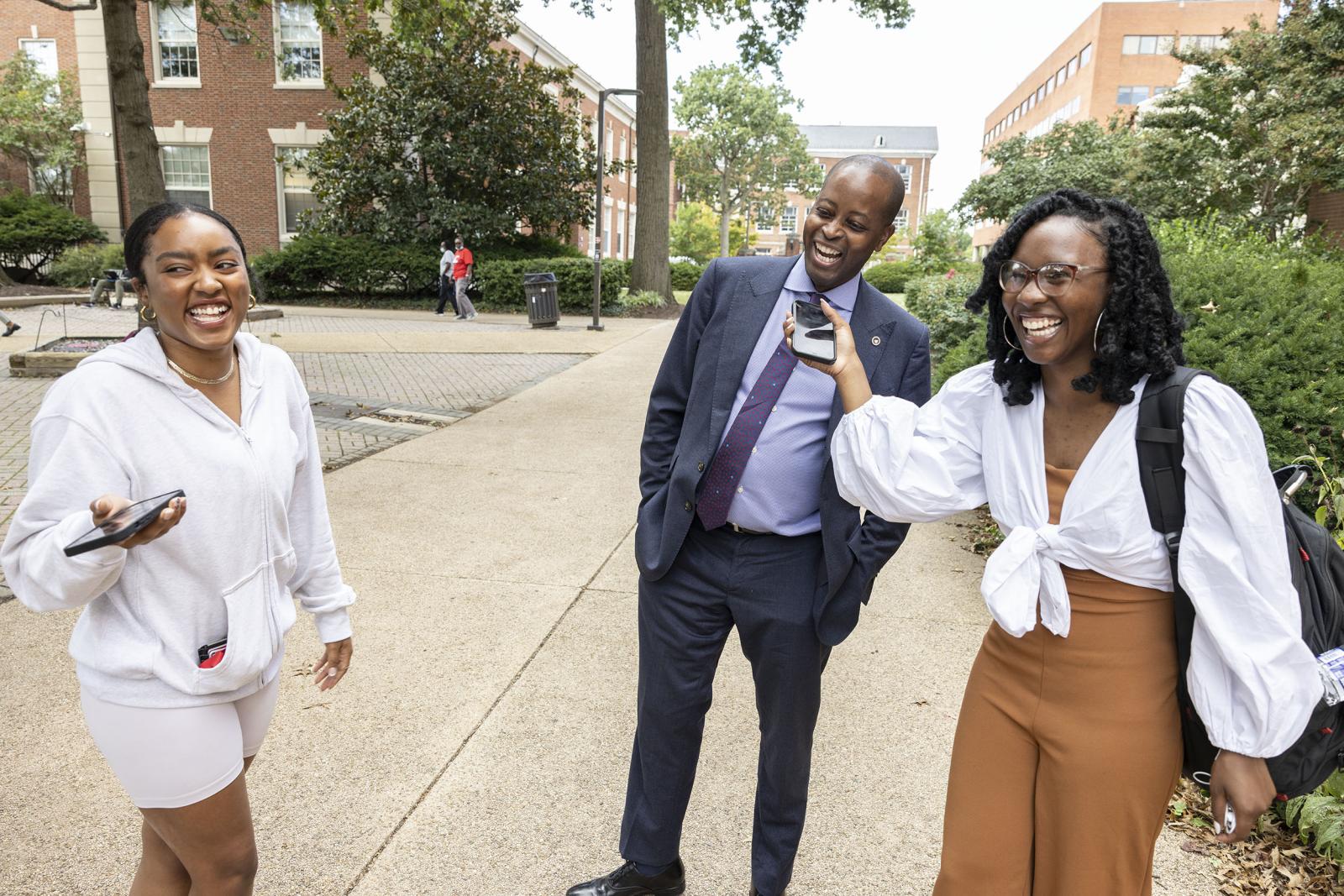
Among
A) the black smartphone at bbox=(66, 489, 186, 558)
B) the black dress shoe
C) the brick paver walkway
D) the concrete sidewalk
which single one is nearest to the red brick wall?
the brick paver walkway

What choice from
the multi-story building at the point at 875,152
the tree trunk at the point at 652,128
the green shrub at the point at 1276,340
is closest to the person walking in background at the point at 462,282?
the tree trunk at the point at 652,128

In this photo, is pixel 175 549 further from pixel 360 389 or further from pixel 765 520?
pixel 360 389

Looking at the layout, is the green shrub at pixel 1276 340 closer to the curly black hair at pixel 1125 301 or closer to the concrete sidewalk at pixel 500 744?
the concrete sidewalk at pixel 500 744

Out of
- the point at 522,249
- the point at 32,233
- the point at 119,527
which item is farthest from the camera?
the point at 522,249

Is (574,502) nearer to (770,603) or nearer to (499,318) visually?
(770,603)

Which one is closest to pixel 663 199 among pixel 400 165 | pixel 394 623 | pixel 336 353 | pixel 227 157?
pixel 400 165

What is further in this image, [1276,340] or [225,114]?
[225,114]

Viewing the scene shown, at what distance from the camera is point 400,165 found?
2228 cm

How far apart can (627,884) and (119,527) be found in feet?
5.48

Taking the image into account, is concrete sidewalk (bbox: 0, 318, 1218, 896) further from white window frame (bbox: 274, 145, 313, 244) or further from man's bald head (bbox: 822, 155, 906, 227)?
white window frame (bbox: 274, 145, 313, 244)

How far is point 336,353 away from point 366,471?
6.89 metres

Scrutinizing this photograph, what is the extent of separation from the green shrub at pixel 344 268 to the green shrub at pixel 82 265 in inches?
144

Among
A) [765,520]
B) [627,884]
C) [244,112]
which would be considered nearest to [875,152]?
[244,112]

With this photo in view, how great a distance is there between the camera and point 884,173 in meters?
2.17
